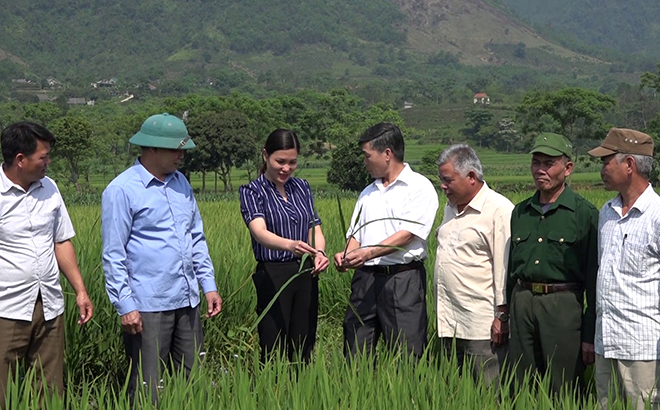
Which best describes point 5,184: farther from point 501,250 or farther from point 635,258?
point 635,258

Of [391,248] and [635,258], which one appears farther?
[391,248]

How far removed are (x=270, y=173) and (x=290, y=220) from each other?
236 mm

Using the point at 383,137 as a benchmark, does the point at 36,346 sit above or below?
below

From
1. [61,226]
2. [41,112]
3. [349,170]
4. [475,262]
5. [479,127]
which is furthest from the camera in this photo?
[479,127]

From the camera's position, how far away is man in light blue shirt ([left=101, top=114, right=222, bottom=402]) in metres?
3.50

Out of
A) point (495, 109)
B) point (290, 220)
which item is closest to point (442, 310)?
point (290, 220)

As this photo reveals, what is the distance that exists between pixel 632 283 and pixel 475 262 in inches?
28.9

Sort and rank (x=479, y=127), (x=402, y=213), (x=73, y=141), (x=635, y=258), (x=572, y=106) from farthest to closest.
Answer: (x=479, y=127)
(x=572, y=106)
(x=73, y=141)
(x=402, y=213)
(x=635, y=258)

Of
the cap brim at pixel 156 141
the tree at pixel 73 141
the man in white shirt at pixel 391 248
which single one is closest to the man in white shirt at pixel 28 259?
the cap brim at pixel 156 141

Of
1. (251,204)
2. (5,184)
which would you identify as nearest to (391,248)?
(251,204)

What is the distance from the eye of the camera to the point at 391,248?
3895 millimetres

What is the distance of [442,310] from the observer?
3859mm

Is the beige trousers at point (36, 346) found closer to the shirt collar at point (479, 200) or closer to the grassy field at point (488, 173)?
the shirt collar at point (479, 200)

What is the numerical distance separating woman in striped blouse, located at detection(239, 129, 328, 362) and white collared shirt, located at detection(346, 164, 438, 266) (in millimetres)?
278
